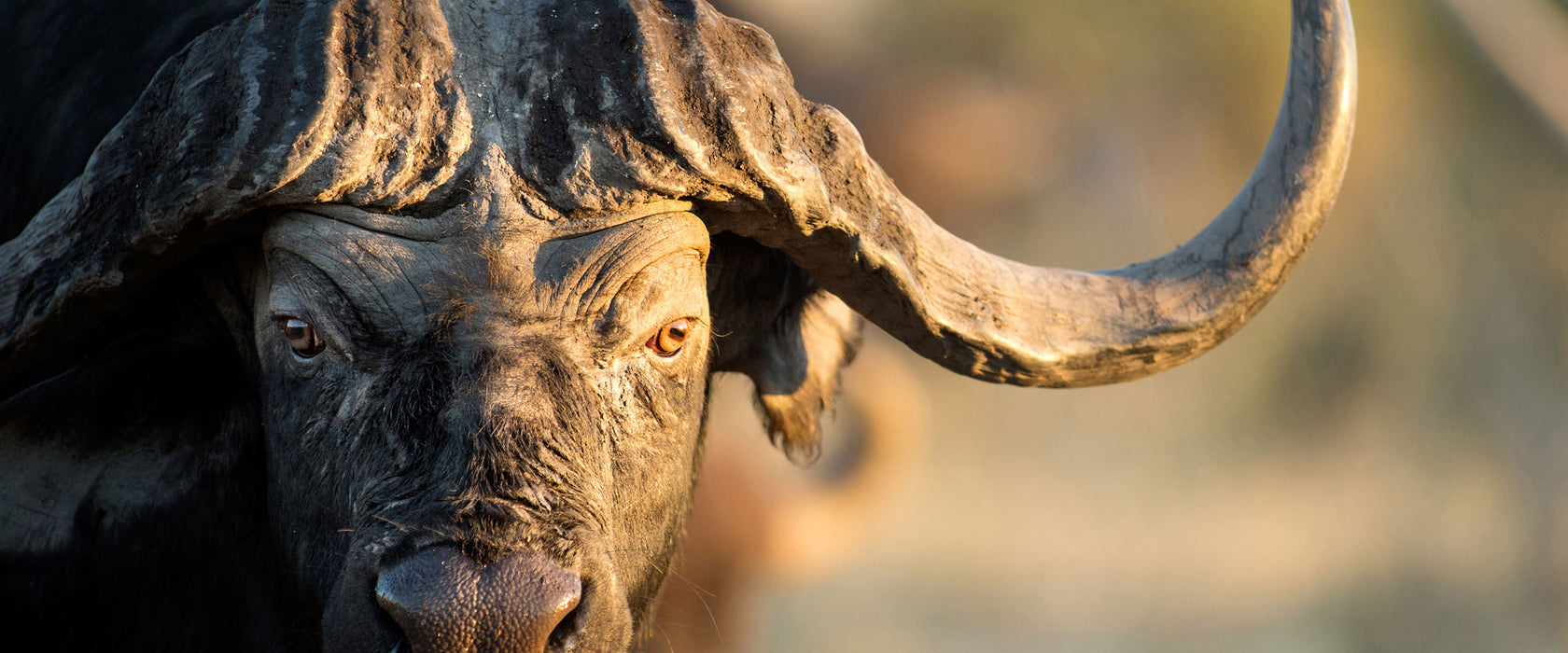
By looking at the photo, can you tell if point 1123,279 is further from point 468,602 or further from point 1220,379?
point 1220,379

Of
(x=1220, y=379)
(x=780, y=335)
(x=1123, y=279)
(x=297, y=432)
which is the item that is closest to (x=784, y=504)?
(x=780, y=335)

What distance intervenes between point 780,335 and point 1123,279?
928 millimetres

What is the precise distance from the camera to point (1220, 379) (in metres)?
5.89

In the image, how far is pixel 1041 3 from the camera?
5.68 m

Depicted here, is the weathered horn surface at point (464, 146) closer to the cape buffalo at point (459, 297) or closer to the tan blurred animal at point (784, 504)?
the cape buffalo at point (459, 297)

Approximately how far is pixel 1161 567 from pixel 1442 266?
97.4 inches

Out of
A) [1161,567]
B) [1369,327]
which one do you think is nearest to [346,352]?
[1161,567]

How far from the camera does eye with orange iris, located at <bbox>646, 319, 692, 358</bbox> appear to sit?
7.23 feet

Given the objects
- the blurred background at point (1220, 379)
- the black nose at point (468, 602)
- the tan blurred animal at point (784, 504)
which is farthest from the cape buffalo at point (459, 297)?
the blurred background at point (1220, 379)

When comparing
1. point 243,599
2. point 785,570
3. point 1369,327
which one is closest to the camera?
point 243,599

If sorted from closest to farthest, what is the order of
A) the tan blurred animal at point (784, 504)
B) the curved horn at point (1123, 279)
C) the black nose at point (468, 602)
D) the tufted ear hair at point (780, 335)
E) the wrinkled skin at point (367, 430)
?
the black nose at point (468, 602) < the wrinkled skin at point (367, 430) < the curved horn at point (1123, 279) < the tufted ear hair at point (780, 335) < the tan blurred animal at point (784, 504)

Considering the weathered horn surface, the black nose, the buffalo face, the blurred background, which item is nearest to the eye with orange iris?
the buffalo face

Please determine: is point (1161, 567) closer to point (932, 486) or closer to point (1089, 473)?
point (1089, 473)

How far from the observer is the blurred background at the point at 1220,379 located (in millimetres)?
5465
